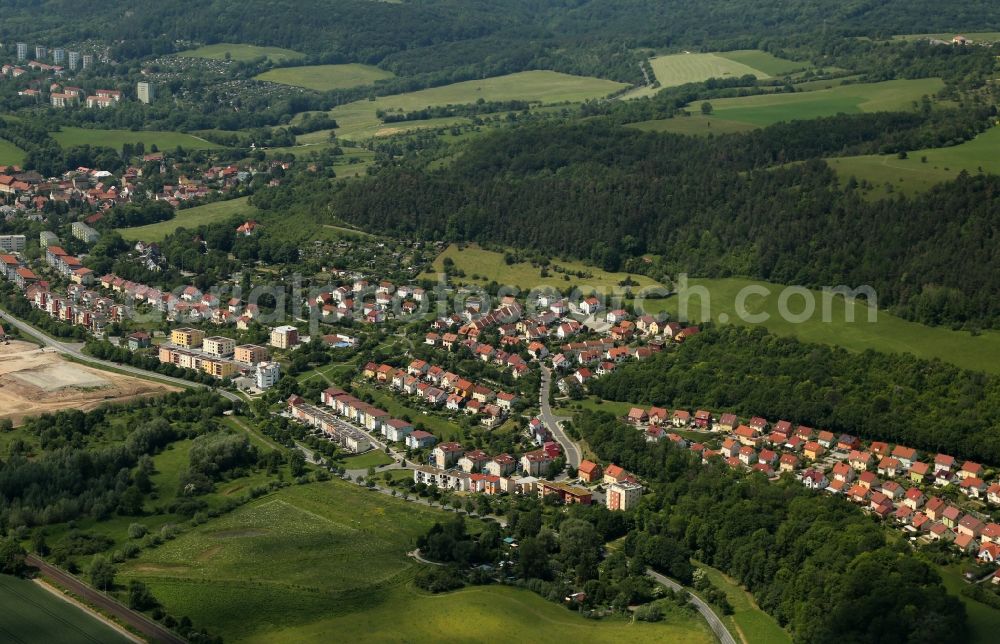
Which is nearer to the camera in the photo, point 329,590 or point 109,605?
point 109,605

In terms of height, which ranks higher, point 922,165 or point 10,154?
point 922,165

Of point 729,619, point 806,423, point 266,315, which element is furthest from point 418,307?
point 729,619

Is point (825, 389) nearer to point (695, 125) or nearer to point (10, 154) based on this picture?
point (695, 125)

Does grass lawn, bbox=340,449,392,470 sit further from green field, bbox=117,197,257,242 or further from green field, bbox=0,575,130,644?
green field, bbox=117,197,257,242

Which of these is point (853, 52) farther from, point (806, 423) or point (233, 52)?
point (806, 423)

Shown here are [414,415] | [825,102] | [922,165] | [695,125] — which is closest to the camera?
[414,415]

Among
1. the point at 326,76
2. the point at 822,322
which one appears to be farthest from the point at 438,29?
the point at 822,322

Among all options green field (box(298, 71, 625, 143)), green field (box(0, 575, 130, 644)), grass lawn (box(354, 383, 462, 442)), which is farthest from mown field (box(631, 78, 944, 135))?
green field (box(0, 575, 130, 644))
